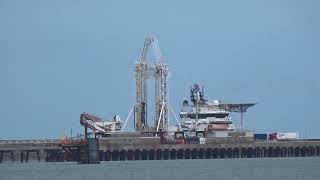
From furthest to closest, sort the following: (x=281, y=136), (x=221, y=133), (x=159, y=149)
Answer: (x=281, y=136) → (x=221, y=133) → (x=159, y=149)

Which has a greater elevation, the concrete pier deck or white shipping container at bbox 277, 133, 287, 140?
white shipping container at bbox 277, 133, 287, 140

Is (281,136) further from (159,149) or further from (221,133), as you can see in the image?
(159,149)

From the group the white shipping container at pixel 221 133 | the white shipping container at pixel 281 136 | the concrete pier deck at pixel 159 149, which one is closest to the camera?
the concrete pier deck at pixel 159 149

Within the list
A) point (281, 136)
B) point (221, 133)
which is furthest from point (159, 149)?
point (281, 136)

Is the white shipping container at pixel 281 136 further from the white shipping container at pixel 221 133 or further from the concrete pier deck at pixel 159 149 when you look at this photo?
the white shipping container at pixel 221 133

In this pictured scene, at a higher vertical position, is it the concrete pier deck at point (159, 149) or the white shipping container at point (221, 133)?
the white shipping container at point (221, 133)

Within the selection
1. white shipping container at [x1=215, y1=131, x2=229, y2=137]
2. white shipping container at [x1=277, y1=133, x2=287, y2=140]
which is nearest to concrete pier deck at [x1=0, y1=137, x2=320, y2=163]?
white shipping container at [x1=215, y1=131, x2=229, y2=137]

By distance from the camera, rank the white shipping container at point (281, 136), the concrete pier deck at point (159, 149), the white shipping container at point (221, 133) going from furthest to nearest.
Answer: the white shipping container at point (281, 136)
the white shipping container at point (221, 133)
the concrete pier deck at point (159, 149)

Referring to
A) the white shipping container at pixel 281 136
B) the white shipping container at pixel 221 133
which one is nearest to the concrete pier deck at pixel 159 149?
the white shipping container at pixel 221 133

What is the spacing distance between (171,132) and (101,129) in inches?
327

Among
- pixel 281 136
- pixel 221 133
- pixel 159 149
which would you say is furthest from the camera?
pixel 281 136

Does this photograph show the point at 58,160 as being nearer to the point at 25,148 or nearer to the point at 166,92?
the point at 25,148

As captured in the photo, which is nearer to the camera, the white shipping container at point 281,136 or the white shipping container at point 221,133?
the white shipping container at point 221,133

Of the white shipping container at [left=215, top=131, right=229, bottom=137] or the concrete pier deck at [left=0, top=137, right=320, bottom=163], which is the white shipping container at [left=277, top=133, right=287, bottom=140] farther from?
the white shipping container at [left=215, top=131, right=229, bottom=137]
